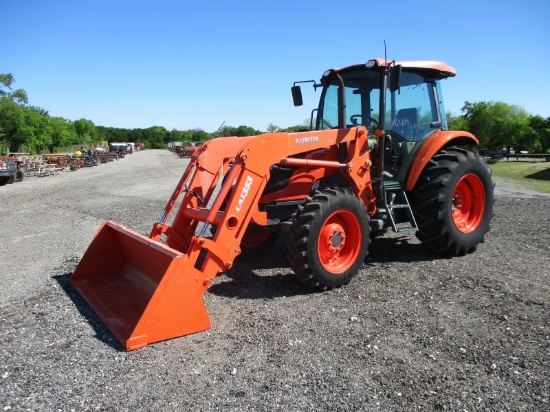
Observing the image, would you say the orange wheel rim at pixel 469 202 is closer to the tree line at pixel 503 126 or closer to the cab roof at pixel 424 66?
the cab roof at pixel 424 66

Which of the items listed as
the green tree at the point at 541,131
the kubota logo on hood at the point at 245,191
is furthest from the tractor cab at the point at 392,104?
the green tree at the point at 541,131

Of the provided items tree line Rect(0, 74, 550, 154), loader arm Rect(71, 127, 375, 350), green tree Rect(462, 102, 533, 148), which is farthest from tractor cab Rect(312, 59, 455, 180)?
green tree Rect(462, 102, 533, 148)

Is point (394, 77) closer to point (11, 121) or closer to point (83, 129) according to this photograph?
point (11, 121)

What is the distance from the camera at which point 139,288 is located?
4637mm

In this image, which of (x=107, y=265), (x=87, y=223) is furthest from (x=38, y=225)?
(x=107, y=265)

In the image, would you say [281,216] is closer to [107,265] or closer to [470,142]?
[107,265]

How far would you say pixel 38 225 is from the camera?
9.74m

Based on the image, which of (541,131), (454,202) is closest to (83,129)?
(541,131)

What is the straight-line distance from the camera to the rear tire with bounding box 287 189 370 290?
4672 mm

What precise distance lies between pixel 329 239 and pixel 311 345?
1.59 meters

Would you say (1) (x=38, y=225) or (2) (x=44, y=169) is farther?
(2) (x=44, y=169)

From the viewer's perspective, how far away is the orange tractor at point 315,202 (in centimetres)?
411

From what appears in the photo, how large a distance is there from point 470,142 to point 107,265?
5.55 metres

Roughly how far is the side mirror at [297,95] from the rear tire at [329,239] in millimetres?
2118
